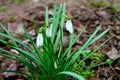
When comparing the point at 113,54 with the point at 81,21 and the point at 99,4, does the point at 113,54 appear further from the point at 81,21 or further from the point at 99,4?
the point at 99,4

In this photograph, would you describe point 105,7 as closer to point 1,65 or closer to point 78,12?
point 78,12

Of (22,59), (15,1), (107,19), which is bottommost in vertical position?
(22,59)

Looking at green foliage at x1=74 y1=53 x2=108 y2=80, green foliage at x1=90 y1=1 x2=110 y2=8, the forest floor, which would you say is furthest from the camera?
green foliage at x1=90 y1=1 x2=110 y2=8

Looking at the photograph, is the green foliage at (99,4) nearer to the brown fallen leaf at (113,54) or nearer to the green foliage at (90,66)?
the brown fallen leaf at (113,54)

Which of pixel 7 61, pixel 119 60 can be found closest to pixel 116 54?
pixel 119 60

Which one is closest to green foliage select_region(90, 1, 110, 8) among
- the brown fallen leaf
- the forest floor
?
the forest floor

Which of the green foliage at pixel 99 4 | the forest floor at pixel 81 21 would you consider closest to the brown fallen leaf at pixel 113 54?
the forest floor at pixel 81 21

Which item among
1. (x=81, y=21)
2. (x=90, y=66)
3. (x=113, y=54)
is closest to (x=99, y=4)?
(x=81, y=21)

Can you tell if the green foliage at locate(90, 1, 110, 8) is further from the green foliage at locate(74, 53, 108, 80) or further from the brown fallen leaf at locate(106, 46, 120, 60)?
the green foliage at locate(74, 53, 108, 80)
